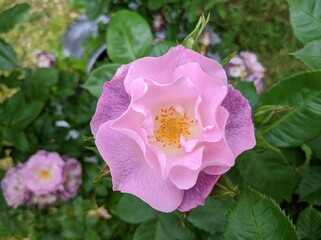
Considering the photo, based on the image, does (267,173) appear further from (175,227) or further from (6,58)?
(6,58)

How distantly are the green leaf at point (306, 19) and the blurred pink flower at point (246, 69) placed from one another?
1.54 ft

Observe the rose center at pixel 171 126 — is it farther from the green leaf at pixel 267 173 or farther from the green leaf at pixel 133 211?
the green leaf at pixel 133 211

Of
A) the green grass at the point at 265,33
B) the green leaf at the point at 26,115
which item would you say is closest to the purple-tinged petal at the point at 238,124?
the green leaf at the point at 26,115


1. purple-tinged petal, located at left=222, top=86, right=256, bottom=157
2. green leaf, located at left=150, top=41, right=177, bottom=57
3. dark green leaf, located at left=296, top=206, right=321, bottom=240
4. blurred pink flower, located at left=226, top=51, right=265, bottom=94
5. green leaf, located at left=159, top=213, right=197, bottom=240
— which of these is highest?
purple-tinged petal, located at left=222, top=86, right=256, bottom=157

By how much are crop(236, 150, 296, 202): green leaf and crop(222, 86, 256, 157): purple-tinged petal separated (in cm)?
22

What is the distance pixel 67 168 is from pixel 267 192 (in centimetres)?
50

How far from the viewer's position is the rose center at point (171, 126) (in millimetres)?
572

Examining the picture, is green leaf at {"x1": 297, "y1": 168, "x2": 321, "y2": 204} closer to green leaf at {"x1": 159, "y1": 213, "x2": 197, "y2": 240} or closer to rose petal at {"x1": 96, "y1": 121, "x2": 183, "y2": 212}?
green leaf at {"x1": 159, "y1": 213, "x2": 197, "y2": 240}

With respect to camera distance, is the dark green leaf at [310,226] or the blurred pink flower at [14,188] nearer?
the dark green leaf at [310,226]

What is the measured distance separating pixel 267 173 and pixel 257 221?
0.26 meters

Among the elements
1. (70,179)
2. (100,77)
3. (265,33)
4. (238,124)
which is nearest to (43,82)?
(70,179)

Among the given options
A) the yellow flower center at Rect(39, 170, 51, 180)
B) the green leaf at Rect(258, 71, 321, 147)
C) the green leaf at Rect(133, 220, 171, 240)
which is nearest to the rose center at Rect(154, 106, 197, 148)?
the green leaf at Rect(258, 71, 321, 147)

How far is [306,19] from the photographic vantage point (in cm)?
66

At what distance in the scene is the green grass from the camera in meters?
1.77
